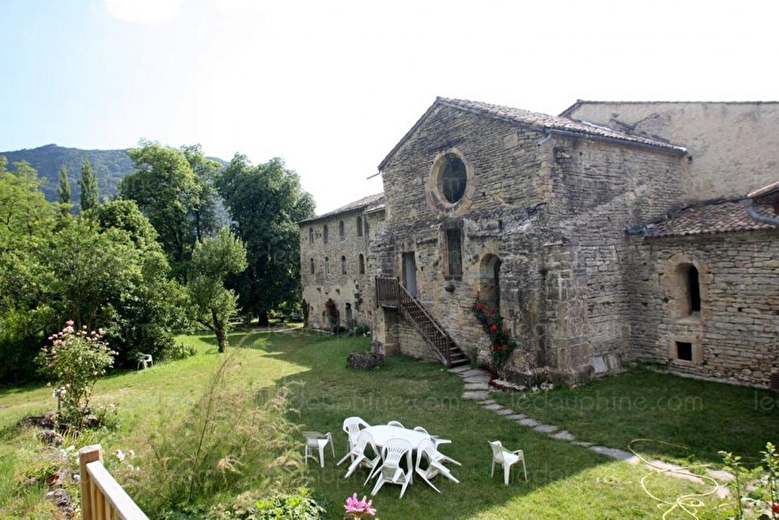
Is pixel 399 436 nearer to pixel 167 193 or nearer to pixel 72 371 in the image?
pixel 72 371

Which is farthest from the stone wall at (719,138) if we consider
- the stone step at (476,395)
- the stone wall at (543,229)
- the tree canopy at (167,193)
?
the tree canopy at (167,193)

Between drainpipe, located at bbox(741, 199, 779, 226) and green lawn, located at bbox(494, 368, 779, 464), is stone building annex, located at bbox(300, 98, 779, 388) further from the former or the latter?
drainpipe, located at bbox(741, 199, 779, 226)

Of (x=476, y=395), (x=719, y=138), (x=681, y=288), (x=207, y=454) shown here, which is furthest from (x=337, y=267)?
(x=207, y=454)

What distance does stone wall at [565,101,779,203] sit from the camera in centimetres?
1229

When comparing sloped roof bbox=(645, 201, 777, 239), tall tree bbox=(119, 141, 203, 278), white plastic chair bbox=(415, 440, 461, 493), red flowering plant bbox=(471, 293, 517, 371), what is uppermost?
tall tree bbox=(119, 141, 203, 278)

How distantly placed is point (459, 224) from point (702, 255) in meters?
6.39

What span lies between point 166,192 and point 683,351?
32436mm

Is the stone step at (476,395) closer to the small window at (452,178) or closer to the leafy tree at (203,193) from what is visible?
the small window at (452,178)

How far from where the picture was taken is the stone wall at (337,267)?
80.9 ft

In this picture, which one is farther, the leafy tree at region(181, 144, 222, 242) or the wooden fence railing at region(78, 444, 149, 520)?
the leafy tree at region(181, 144, 222, 242)

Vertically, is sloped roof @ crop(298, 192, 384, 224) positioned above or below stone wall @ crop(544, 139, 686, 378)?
above

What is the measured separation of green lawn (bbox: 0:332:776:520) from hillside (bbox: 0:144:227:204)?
115 metres

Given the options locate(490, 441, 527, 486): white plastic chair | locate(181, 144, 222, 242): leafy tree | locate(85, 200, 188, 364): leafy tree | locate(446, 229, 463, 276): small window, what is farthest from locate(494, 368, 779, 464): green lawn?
locate(181, 144, 222, 242): leafy tree

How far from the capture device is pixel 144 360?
694 inches
